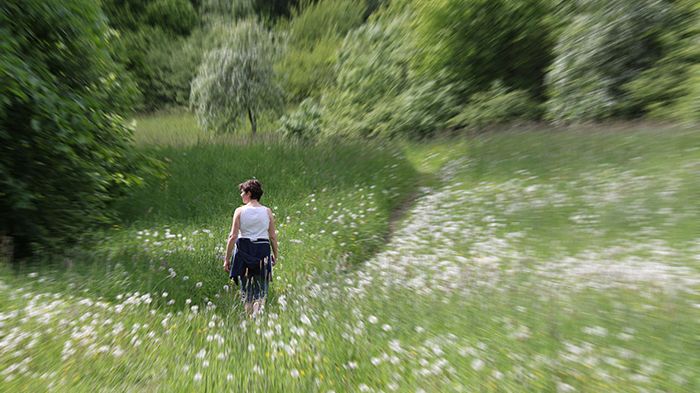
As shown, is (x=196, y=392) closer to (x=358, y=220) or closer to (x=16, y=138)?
(x=16, y=138)

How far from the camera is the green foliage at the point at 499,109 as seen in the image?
17.2m

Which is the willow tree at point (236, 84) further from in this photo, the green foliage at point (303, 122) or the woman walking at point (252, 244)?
the woman walking at point (252, 244)

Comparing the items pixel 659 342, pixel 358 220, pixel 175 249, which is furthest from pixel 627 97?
pixel 175 249

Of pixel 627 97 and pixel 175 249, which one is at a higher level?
pixel 627 97

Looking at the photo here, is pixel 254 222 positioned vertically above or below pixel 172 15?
below

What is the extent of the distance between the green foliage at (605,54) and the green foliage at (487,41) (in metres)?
2.79

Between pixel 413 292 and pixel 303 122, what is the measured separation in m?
20.5

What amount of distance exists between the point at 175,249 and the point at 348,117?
1648 centimetres

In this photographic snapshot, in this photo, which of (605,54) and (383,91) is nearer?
(605,54)

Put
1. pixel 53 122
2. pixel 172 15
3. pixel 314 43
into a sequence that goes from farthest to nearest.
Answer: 1. pixel 172 15
2. pixel 314 43
3. pixel 53 122

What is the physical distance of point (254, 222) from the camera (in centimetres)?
577

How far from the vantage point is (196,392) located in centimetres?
342

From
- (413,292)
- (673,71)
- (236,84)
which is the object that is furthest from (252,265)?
(236,84)

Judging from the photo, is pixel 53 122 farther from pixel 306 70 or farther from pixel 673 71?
pixel 306 70
